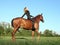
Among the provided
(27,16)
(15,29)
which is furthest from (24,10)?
(15,29)

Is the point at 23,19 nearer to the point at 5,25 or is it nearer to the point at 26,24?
the point at 26,24

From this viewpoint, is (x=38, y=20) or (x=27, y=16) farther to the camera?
(x=38, y=20)

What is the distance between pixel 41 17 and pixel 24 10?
2.80 meters

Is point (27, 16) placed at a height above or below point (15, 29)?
above

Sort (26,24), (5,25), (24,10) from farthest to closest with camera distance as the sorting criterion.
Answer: (5,25)
(26,24)
(24,10)

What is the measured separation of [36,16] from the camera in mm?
21609

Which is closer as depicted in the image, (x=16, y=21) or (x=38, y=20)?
(x=16, y=21)

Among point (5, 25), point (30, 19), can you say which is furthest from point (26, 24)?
point (5, 25)

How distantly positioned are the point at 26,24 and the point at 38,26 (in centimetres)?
134

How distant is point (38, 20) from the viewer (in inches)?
846

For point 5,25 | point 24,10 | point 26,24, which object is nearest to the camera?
point 24,10

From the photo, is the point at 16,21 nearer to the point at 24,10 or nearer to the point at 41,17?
the point at 24,10

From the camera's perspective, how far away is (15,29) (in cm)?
2025

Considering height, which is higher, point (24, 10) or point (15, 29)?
point (24, 10)
